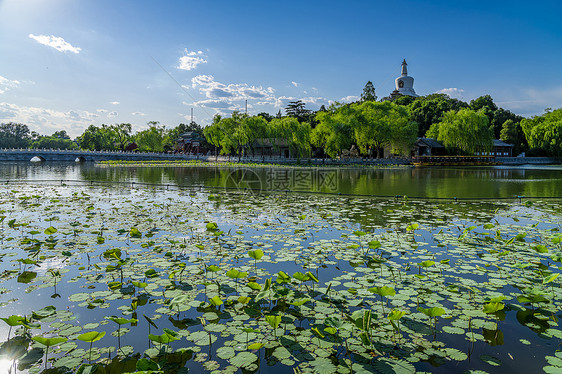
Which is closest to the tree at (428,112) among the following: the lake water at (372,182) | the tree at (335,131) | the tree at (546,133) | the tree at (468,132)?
the tree at (468,132)

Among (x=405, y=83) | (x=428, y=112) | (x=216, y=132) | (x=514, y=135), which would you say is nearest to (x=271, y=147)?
(x=216, y=132)

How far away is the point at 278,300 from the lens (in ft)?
12.6

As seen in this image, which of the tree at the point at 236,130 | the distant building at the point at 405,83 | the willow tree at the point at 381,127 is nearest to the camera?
the willow tree at the point at 381,127

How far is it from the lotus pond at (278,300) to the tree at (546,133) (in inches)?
2156

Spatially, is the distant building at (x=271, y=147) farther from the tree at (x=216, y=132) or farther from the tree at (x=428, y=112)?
the tree at (x=428, y=112)

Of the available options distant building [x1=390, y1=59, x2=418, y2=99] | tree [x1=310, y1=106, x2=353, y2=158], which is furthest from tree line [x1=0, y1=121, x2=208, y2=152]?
distant building [x1=390, y1=59, x2=418, y2=99]

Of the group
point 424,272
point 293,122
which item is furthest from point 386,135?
point 424,272

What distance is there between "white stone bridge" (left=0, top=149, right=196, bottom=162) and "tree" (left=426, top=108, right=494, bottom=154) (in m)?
44.8

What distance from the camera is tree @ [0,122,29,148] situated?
74.8 meters

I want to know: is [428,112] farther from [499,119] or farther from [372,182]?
[372,182]

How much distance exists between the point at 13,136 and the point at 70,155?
3518 cm

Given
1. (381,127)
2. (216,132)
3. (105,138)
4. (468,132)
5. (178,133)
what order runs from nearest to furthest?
(381,127) → (468,132) → (216,132) → (105,138) → (178,133)

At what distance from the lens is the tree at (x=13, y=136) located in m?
74.8

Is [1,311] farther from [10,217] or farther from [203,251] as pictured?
[10,217]
